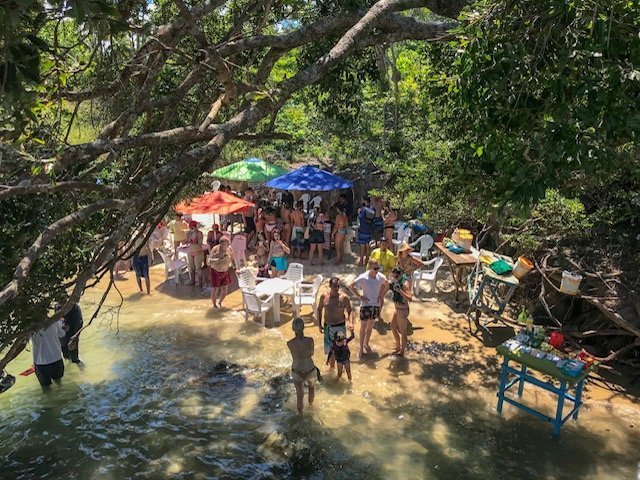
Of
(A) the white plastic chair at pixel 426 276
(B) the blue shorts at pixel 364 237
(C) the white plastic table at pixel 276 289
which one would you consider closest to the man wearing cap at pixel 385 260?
(A) the white plastic chair at pixel 426 276

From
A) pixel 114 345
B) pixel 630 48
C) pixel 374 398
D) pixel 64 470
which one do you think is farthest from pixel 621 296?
pixel 114 345

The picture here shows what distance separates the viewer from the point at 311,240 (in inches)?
517

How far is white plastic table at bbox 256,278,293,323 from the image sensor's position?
10.1m

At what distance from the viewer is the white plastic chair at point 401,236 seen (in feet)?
45.0

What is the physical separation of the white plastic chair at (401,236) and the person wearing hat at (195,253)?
5.01m

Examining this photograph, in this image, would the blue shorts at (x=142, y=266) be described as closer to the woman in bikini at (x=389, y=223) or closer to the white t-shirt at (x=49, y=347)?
the white t-shirt at (x=49, y=347)

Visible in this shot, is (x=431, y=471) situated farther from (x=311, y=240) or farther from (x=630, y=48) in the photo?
(x=311, y=240)

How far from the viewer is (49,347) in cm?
802

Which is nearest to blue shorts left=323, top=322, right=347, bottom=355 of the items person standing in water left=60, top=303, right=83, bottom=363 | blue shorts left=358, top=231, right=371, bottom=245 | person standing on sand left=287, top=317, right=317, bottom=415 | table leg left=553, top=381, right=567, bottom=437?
person standing on sand left=287, top=317, right=317, bottom=415

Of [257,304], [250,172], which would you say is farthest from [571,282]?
[250,172]

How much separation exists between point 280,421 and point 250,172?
30.7 feet

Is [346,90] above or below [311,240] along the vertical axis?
above

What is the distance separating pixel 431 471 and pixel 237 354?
419 centimetres

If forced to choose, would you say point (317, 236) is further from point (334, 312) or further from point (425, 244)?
point (334, 312)
